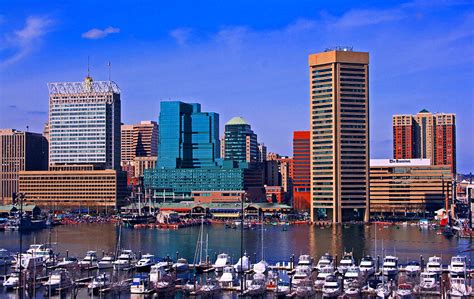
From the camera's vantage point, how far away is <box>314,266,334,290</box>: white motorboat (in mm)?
60019

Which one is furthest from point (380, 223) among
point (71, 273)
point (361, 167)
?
point (71, 273)

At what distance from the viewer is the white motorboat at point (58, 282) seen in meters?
59.2

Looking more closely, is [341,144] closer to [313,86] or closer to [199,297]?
[313,86]

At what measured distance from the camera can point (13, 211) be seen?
591 ft

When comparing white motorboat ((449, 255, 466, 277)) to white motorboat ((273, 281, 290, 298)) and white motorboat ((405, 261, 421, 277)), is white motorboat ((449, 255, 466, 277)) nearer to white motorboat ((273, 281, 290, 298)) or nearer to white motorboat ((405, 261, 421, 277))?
white motorboat ((405, 261, 421, 277))

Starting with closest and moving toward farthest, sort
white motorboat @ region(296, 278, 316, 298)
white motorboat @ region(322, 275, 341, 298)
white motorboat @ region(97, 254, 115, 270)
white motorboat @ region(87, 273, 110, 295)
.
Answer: white motorboat @ region(322, 275, 341, 298)
white motorboat @ region(296, 278, 316, 298)
white motorboat @ region(87, 273, 110, 295)
white motorboat @ region(97, 254, 115, 270)

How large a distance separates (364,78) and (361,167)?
19452 mm

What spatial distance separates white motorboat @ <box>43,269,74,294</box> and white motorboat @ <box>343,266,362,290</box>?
2242cm

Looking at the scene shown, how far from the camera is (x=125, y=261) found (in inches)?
2906

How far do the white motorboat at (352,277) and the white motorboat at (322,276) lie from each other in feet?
4.66

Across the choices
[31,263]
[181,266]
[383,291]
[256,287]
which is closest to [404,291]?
[383,291]

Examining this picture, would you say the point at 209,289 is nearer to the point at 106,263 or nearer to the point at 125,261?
the point at 125,261

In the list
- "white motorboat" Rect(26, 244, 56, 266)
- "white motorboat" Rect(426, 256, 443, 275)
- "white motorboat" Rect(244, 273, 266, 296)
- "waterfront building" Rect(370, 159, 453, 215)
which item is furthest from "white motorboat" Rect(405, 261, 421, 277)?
"waterfront building" Rect(370, 159, 453, 215)

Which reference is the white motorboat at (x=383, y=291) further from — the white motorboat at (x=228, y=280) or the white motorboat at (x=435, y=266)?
the white motorboat at (x=228, y=280)
